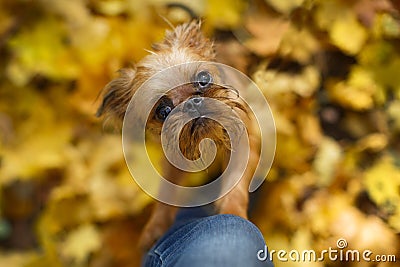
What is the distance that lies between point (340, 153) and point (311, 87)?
0.58 ft

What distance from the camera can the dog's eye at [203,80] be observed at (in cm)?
101

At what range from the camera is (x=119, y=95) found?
3.70ft

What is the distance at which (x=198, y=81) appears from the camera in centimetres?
101

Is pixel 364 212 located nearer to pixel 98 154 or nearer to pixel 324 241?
pixel 324 241

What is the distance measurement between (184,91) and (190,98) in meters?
0.02

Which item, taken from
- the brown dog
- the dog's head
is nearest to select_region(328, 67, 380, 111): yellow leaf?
the brown dog

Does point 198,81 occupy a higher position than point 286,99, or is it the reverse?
point 198,81

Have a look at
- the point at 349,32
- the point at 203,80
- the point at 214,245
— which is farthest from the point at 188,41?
the point at 349,32

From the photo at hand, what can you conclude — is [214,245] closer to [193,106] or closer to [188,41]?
[193,106]

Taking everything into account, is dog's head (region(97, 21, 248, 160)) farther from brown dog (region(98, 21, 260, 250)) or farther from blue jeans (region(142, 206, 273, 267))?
blue jeans (region(142, 206, 273, 267))

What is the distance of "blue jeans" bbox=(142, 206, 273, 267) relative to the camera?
85cm

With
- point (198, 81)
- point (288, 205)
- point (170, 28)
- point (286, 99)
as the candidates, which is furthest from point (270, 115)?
point (198, 81)

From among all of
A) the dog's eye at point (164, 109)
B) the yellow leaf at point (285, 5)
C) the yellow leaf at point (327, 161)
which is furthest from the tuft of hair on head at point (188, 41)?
the yellow leaf at point (327, 161)

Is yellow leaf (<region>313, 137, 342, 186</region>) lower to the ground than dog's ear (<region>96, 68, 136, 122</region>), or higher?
lower
